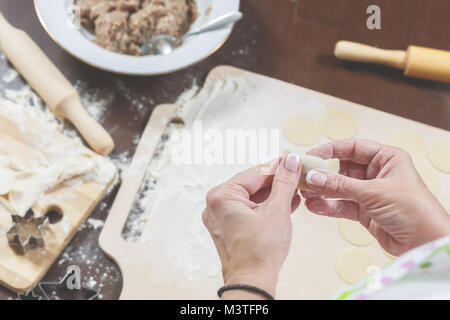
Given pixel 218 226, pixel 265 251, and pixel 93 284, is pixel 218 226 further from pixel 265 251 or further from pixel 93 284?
pixel 93 284

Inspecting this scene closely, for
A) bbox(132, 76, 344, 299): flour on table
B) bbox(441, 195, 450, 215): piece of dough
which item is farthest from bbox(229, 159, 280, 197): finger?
bbox(441, 195, 450, 215): piece of dough

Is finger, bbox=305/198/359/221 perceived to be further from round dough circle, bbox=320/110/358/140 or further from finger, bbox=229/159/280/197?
round dough circle, bbox=320/110/358/140

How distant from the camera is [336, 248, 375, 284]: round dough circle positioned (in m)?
0.98

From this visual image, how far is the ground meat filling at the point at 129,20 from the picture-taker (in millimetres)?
1098

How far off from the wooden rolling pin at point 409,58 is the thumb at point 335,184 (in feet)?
1.86

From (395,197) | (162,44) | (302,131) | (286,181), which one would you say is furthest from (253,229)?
(162,44)

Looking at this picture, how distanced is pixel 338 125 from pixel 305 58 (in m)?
0.23

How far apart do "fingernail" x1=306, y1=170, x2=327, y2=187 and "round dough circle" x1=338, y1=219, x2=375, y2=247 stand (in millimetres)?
310

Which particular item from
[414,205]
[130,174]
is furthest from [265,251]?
[130,174]

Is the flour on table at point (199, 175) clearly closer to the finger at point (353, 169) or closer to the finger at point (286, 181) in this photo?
the finger at point (353, 169)

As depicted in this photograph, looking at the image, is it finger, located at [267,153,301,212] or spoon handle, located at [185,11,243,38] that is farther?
spoon handle, located at [185,11,243,38]

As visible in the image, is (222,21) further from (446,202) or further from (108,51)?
(446,202)

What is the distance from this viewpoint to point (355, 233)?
3.34 ft

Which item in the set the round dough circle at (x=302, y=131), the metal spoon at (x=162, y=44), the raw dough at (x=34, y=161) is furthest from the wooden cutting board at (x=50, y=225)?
the round dough circle at (x=302, y=131)
